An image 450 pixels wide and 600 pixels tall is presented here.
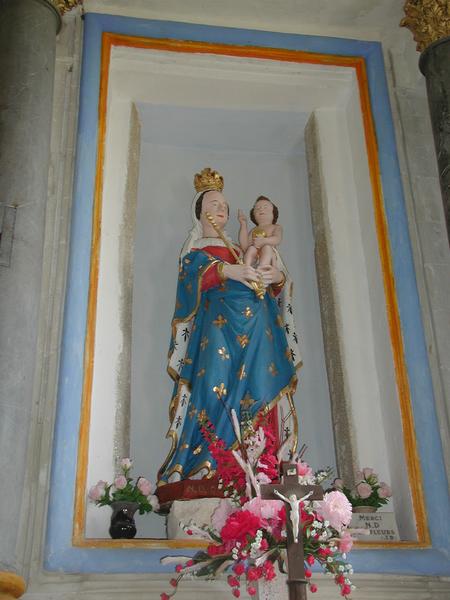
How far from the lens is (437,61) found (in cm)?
480

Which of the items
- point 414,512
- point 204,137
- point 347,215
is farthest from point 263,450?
point 204,137

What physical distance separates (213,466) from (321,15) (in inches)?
115

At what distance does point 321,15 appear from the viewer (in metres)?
5.47

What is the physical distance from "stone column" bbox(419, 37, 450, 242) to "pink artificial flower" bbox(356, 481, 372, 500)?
133 centimetres

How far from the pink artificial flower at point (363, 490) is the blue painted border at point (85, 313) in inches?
10.5

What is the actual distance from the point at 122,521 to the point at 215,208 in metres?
1.89

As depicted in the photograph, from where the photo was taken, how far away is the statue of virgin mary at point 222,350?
4.28 meters

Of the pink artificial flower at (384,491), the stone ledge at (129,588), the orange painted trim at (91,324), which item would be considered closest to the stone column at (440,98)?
the pink artificial flower at (384,491)

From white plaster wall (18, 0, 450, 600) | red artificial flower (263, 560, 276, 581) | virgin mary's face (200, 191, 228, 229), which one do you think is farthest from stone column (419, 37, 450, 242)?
red artificial flower (263, 560, 276, 581)

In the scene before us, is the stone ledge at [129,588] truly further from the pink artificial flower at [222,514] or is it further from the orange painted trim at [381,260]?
the pink artificial flower at [222,514]

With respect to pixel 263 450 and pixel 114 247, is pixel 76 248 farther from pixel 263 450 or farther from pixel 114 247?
pixel 263 450

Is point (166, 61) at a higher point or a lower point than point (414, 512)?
higher

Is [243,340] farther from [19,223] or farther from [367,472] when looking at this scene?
[19,223]

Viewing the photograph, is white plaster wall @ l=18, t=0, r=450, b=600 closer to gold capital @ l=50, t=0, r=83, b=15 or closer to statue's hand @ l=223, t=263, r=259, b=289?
gold capital @ l=50, t=0, r=83, b=15
